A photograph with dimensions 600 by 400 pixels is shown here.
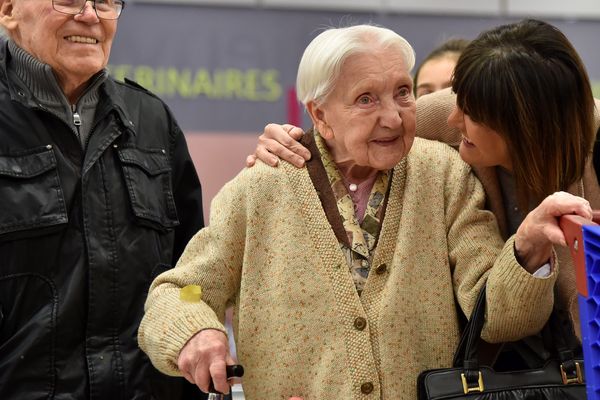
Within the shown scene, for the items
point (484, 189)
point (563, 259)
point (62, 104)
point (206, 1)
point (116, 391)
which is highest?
point (206, 1)

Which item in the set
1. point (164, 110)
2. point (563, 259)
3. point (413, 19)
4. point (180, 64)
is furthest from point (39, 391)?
point (413, 19)

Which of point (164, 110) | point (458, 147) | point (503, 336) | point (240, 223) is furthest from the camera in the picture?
point (164, 110)

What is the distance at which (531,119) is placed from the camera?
7.38 feet

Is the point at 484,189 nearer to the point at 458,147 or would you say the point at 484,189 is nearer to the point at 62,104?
the point at 458,147

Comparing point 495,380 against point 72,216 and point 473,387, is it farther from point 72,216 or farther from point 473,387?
point 72,216

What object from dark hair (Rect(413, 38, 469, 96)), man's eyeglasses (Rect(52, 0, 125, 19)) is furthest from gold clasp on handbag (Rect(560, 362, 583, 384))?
dark hair (Rect(413, 38, 469, 96))

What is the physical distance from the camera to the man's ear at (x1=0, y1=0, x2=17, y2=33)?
9.22 feet

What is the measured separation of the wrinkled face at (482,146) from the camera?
2.33 metres

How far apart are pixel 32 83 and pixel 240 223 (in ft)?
2.64

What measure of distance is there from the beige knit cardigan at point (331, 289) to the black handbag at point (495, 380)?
7 centimetres

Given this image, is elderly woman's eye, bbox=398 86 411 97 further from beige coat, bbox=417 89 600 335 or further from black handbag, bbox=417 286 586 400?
black handbag, bbox=417 286 586 400

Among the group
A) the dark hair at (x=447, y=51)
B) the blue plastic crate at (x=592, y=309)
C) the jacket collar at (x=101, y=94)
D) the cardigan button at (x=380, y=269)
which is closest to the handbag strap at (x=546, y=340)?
the cardigan button at (x=380, y=269)

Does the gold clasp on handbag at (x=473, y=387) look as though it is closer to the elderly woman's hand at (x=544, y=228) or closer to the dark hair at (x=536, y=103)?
the elderly woman's hand at (x=544, y=228)

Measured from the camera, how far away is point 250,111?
484 centimetres
